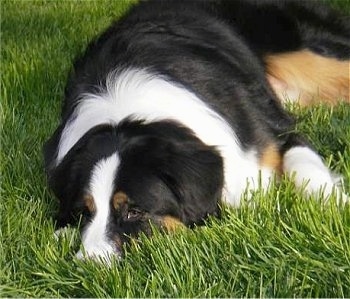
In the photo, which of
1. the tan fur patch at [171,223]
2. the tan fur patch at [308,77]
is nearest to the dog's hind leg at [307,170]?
the tan fur patch at [171,223]

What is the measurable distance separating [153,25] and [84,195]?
1.65 m

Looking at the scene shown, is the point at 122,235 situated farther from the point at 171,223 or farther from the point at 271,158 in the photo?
the point at 271,158

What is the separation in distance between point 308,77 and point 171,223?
8.51 feet

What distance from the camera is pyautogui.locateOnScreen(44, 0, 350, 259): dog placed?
389cm

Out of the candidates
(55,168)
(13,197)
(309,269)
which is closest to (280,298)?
(309,269)

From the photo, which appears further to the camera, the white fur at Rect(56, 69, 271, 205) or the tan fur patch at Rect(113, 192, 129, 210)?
the white fur at Rect(56, 69, 271, 205)

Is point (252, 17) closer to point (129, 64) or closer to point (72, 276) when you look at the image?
point (129, 64)

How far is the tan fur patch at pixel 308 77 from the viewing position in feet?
19.5

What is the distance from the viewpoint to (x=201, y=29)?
5.41 m

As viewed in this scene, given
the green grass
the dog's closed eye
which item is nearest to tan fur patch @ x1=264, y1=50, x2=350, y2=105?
the green grass

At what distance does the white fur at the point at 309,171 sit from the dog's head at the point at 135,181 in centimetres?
58

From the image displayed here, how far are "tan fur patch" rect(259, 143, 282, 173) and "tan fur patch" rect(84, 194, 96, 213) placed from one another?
1.15m

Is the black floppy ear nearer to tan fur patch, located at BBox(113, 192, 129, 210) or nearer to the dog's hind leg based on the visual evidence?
tan fur patch, located at BBox(113, 192, 129, 210)

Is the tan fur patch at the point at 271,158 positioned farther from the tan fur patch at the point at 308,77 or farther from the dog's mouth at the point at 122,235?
the tan fur patch at the point at 308,77
